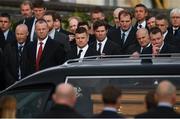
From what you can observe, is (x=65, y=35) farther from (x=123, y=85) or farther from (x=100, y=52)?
(x=123, y=85)

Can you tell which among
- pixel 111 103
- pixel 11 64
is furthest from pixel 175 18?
pixel 111 103

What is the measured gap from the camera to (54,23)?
1448 centimetres

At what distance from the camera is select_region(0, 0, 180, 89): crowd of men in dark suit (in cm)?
1250

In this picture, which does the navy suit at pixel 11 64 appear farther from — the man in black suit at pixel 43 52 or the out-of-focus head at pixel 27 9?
the out-of-focus head at pixel 27 9

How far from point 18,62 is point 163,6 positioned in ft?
51.4

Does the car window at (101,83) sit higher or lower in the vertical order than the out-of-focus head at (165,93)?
lower

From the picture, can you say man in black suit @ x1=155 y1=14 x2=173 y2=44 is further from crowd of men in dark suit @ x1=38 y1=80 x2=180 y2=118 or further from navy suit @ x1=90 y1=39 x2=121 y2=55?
crowd of men in dark suit @ x1=38 y1=80 x2=180 y2=118

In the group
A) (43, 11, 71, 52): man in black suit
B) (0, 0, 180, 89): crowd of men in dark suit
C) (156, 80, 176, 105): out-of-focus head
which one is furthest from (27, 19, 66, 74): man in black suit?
(156, 80, 176, 105): out-of-focus head

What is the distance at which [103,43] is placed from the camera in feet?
42.2

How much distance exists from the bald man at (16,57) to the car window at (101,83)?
4325 millimetres

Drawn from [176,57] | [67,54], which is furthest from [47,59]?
[176,57]

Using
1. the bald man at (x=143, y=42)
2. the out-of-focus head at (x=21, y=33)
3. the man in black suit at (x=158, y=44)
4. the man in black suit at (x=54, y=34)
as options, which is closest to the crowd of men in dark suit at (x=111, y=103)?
the man in black suit at (x=158, y=44)

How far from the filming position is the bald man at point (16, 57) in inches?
512

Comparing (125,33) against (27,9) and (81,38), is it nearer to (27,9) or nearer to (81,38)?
(81,38)
